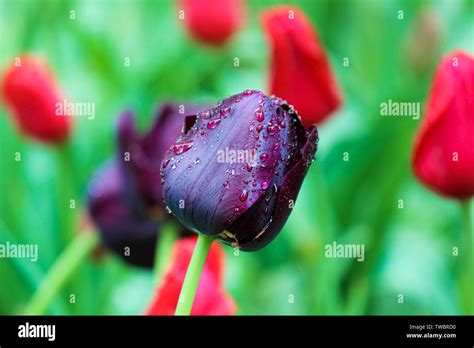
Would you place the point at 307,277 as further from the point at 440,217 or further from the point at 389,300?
the point at 440,217

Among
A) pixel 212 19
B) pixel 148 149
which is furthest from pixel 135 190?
pixel 212 19

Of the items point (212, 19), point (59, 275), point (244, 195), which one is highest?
point (212, 19)

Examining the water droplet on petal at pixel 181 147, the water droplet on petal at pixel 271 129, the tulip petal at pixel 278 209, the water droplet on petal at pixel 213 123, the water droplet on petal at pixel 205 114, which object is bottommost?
the tulip petal at pixel 278 209

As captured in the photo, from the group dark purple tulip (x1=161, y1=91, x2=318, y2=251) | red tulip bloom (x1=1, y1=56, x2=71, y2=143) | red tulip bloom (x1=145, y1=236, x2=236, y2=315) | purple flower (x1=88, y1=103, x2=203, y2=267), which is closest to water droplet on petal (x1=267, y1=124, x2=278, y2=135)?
dark purple tulip (x1=161, y1=91, x2=318, y2=251)

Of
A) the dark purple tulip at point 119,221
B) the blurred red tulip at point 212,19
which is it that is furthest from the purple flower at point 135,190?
the blurred red tulip at point 212,19

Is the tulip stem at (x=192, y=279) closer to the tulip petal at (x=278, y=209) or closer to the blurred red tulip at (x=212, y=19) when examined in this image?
the tulip petal at (x=278, y=209)

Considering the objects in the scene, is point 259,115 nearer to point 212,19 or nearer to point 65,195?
point 65,195
